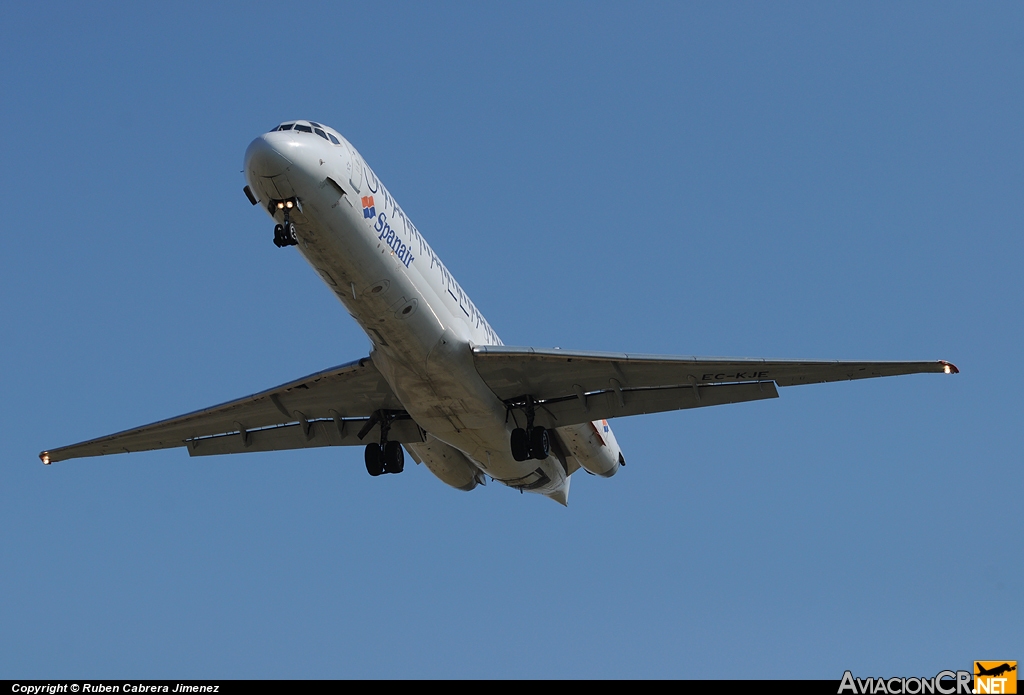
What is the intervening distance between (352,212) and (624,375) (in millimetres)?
7617

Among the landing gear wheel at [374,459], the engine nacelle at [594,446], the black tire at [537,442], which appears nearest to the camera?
the black tire at [537,442]

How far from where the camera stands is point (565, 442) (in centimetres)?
3161


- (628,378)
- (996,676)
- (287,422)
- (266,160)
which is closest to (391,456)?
(287,422)

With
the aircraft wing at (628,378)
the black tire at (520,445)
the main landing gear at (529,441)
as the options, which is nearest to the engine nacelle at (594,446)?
the aircraft wing at (628,378)

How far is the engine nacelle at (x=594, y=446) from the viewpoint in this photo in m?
31.4

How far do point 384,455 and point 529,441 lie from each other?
3.95 m

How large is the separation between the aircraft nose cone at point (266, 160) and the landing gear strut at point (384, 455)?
901 centimetres

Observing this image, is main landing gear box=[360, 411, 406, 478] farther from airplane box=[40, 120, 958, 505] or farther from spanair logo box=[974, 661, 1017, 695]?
spanair logo box=[974, 661, 1017, 695]

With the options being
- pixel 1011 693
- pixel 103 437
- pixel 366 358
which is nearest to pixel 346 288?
pixel 366 358

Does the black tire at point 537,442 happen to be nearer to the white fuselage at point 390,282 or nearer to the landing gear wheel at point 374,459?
the white fuselage at point 390,282

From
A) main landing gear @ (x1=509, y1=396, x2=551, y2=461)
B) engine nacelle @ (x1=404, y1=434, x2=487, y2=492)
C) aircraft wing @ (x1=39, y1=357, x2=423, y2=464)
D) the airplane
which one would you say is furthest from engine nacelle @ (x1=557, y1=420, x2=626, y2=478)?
aircraft wing @ (x1=39, y1=357, x2=423, y2=464)

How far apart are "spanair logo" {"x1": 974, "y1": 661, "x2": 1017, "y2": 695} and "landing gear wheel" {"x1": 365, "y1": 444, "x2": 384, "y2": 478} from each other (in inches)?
566

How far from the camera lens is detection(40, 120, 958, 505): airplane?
24.0 m

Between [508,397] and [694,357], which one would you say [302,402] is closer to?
[508,397]
